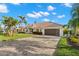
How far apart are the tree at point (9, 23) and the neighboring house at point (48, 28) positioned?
0.98ft

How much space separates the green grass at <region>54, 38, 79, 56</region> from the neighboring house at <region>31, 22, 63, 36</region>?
0.14 meters

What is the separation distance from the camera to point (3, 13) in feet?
13.6

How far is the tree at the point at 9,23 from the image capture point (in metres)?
4.16

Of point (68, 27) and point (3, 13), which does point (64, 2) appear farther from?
point (3, 13)

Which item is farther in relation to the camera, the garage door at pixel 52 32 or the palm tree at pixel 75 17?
the garage door at pixel 52 32

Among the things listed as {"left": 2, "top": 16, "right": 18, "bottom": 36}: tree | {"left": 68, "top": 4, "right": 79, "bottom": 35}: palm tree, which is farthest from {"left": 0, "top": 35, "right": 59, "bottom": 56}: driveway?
{"left": 68, "top": 4, "right": 79, "bottom": 35}: palm tree

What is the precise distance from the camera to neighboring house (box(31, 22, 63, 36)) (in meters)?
4.23

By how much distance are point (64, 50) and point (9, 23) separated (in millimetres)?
943

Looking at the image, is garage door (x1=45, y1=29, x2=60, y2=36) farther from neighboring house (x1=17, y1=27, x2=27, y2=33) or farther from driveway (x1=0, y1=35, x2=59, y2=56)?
neighboring house (x1=17, y1=27, x2=27, y2=33)

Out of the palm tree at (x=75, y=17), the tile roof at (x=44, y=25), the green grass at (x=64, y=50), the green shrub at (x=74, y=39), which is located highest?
the palm tree at (x=75, y=17)

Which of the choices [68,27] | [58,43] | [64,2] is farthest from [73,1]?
[58,43]

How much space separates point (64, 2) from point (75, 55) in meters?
0.82

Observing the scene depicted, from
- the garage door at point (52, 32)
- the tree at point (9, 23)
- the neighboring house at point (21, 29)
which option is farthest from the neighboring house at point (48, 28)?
the tree at point (9, 23)

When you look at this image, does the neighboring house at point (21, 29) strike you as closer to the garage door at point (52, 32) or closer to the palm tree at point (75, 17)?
the garage door at point (52, 32)
